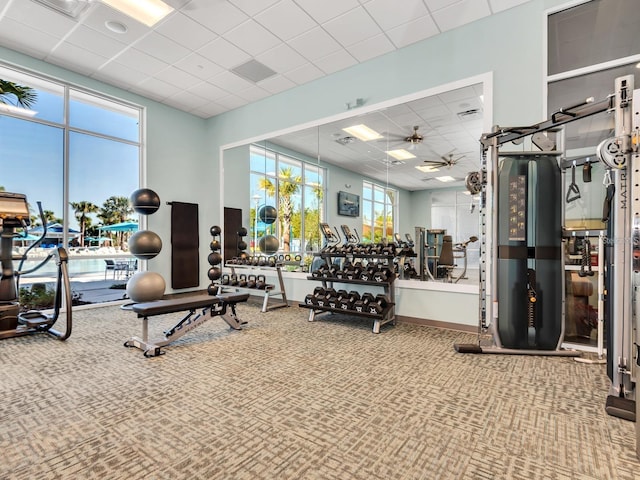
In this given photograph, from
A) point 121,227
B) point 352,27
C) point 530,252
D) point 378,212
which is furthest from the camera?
point 121,227

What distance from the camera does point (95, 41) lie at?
462cm

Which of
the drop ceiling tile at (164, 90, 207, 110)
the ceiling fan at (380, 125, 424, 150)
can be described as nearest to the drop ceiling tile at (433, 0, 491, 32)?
the ceiling fan at (380, 125, 424, 150)

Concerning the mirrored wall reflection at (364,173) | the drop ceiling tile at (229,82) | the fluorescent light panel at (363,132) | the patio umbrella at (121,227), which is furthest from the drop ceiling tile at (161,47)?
the patio umbrella at (121,227)

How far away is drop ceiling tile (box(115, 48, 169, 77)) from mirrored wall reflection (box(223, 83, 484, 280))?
2031 mm

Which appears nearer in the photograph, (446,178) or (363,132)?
(446,178)

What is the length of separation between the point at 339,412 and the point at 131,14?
501 centimetres

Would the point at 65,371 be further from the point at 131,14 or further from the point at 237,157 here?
the point at 237,157

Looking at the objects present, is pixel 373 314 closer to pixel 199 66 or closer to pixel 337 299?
pixel 337 299

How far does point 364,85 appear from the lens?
5039 mm

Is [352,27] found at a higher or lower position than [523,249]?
higher

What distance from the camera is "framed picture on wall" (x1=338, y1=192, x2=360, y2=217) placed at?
5.71 meters

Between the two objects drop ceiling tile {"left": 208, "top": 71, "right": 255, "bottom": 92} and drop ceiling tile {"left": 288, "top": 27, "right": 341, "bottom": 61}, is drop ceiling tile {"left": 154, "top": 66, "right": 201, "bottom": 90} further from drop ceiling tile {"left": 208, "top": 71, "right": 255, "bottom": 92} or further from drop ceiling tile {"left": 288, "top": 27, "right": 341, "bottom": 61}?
drop ceiling tile {"left": 288, "top": 27, "right": 341, "bottom": 61}

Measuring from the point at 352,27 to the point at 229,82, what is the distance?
251cm

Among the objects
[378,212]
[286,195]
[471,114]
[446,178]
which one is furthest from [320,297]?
[471,114]
